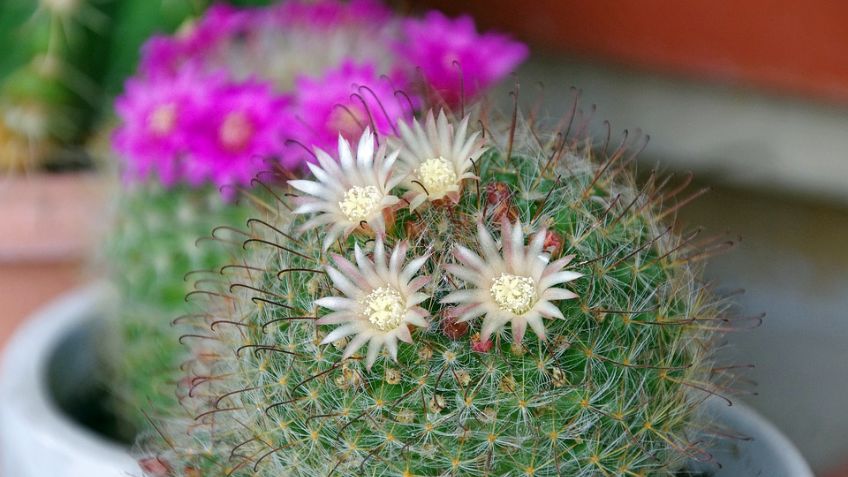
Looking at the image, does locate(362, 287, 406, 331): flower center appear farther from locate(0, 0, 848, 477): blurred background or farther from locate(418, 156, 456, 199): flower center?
locate(0, 0, 848, 477): blurred background

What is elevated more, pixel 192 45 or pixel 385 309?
pixel 192 45

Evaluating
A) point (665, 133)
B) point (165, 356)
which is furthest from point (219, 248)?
point (665, 133)

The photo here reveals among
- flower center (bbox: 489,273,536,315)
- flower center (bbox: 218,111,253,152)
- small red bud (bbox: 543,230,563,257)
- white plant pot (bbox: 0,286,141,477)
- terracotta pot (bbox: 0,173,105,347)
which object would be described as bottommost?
white plant pot (bbox: 0,286,141,477)

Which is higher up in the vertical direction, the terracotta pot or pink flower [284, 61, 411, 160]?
pink flower [284, 61, 411, 160]

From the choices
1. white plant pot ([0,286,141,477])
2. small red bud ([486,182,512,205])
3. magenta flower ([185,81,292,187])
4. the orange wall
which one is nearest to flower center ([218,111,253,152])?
magenta flower ([185,81,292,187])

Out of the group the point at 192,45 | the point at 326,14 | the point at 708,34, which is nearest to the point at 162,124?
the point at 192,45

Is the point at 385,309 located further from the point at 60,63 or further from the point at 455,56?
the point at 60,63

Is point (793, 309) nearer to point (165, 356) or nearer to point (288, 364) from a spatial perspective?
point (165, 356)
